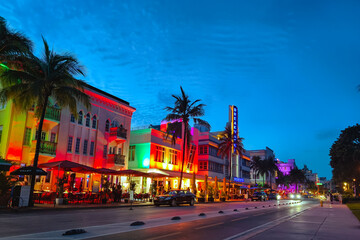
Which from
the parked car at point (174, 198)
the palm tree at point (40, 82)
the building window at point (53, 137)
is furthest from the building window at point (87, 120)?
the parked car at point (174, 198)

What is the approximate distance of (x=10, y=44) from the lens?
19.2 meters

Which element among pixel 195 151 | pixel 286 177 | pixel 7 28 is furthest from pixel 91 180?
pixel 286 177

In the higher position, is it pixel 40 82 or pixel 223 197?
pixel 40 82

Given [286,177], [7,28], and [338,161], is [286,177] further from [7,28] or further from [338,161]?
[7,28]

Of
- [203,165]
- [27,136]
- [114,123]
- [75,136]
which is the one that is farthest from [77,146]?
[203,165]

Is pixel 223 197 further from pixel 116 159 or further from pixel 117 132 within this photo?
pixel 117 132

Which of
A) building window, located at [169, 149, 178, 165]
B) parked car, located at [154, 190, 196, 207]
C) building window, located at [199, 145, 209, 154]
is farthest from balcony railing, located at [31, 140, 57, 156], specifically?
building window, located at [199, 145, 209, 154]

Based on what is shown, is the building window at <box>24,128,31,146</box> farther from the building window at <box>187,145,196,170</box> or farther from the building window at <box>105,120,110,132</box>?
the building window at <box>187,145,196,170</box>

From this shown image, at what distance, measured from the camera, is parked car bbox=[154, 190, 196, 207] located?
91.7ft

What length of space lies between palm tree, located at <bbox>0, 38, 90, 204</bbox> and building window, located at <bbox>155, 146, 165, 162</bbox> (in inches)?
858

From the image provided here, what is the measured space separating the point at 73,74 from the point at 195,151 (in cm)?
3575

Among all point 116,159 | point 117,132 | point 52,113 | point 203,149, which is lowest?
point 116,159

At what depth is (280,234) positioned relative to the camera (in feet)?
36.3

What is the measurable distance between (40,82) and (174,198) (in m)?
15.0
